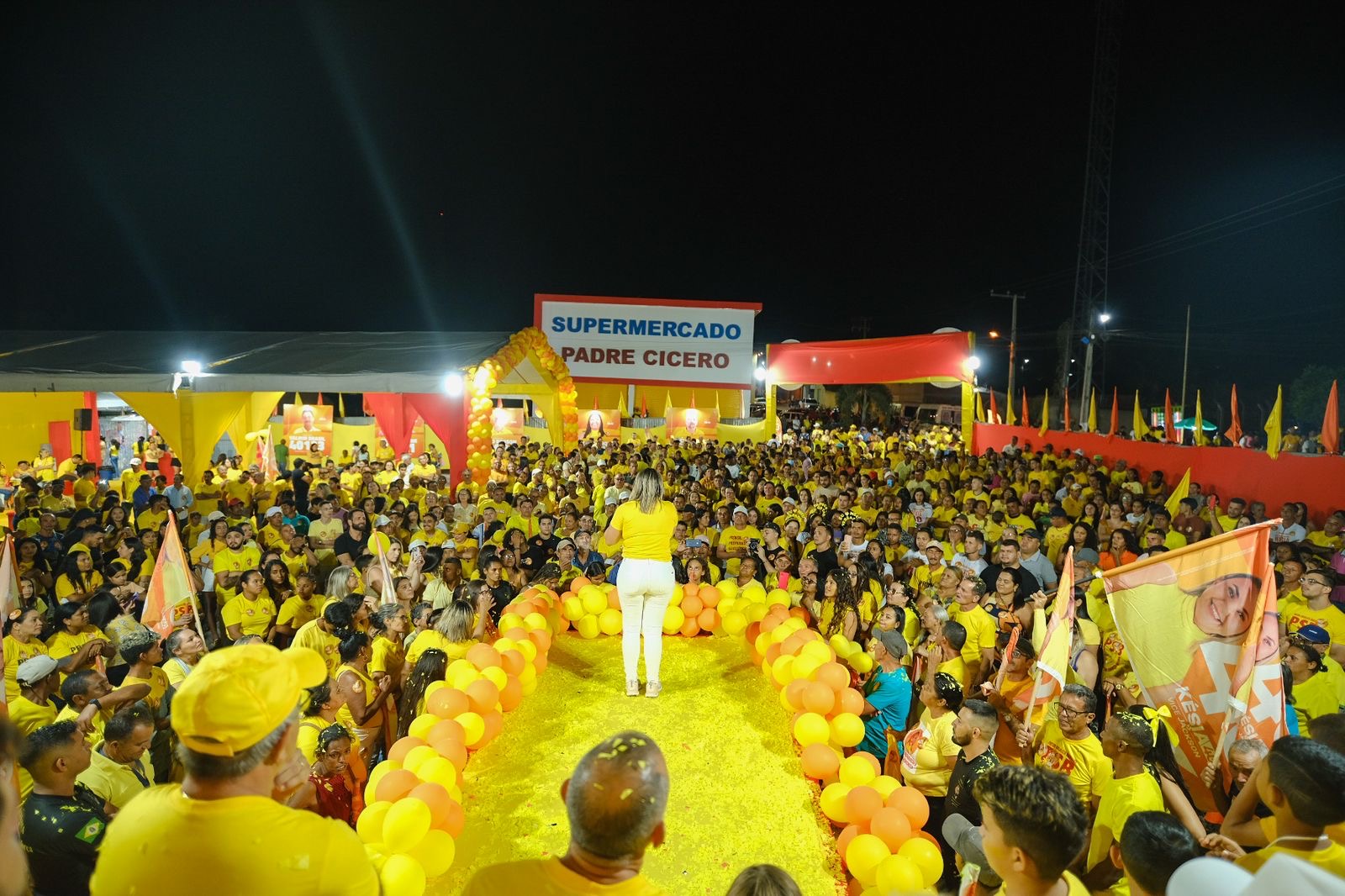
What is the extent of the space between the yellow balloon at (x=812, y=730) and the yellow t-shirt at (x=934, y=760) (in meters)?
0.47

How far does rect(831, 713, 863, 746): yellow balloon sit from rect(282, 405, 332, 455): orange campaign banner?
17.6 m

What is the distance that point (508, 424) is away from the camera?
70.7ft

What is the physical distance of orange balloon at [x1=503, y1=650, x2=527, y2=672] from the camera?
5008 millimetres

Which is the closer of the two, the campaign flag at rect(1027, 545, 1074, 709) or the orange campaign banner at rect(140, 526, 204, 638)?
the campaign flag at rect(1027, 545, 1074, 709)

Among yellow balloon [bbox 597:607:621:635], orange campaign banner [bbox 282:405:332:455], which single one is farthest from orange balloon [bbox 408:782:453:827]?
orange campaign banner [bbox 282:405:332:455]

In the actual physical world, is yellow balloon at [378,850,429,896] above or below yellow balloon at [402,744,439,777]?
below

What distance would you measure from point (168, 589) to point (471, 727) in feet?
9.68

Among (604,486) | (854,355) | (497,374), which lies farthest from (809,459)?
(497,374)

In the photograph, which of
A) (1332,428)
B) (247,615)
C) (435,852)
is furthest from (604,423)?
(435,852)

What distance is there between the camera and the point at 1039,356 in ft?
247

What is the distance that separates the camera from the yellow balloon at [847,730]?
4.38 m

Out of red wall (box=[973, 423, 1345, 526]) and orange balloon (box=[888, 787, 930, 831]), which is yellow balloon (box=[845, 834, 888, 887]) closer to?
orange balloon (box=[888, 787, 930, 831])

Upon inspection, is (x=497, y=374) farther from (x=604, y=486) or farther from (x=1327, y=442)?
(x=1327, y=442)

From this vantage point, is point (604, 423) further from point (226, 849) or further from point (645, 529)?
point (226, 849)
